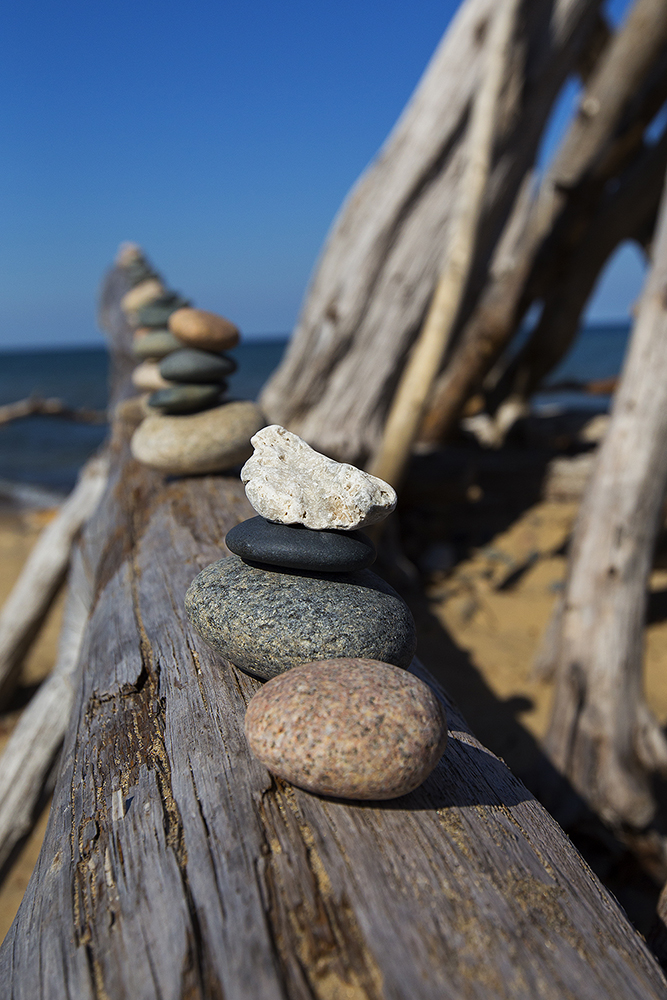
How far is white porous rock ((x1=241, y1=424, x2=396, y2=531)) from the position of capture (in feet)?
5.20

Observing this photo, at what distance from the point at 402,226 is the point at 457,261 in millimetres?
567

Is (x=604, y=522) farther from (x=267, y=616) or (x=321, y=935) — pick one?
(x=321, y=935)

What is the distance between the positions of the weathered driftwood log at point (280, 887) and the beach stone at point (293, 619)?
0.14 m

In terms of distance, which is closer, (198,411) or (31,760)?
(198,411)

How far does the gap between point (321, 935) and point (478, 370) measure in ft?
17.9

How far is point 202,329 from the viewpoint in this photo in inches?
113

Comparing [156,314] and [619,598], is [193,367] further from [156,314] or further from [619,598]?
[619,598]

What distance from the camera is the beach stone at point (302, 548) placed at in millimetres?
1574

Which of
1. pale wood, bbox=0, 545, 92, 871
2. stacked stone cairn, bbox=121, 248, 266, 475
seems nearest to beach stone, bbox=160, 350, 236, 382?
stacked stone cairn, bbox=121, 248, 266, 475

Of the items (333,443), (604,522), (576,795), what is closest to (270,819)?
(576,795)

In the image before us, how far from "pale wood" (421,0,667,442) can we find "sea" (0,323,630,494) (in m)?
2.18

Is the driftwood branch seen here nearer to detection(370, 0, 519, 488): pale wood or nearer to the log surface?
detection(370, 0, 519, 488): pale wood

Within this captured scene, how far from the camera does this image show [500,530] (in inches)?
238

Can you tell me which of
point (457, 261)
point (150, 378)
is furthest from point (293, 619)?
point (457, 261)
